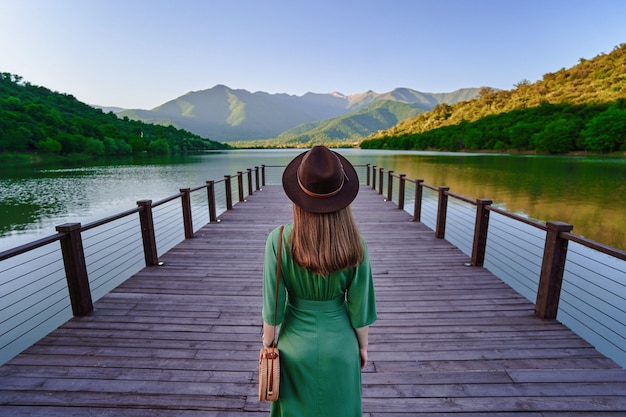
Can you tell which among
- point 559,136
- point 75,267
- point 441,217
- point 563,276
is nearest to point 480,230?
point 441,217

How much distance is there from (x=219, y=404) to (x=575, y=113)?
71.5 meters

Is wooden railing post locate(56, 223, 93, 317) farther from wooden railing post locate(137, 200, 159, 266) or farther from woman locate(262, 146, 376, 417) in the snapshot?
woman locate(262, 146, 376, 417)

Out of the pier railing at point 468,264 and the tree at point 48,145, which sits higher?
the tree at point 48,145

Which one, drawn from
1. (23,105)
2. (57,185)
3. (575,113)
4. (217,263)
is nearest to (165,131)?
(23,105)

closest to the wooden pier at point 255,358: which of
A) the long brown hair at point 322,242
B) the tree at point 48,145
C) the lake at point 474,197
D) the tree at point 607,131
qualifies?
the long brown hair at point 322,242

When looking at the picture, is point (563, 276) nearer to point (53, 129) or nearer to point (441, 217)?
point (441, 217)

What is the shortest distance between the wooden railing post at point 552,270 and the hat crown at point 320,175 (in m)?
2.84

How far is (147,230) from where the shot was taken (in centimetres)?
461

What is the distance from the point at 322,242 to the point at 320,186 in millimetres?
212

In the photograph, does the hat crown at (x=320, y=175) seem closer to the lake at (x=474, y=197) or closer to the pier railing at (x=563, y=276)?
the pier railing at (x=563, y=276)

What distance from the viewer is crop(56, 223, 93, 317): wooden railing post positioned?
10.0ft

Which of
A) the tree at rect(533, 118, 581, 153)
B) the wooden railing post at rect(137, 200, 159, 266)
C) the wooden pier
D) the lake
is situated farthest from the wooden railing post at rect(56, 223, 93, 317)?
the tree at rect(533, 118, 581, 153)

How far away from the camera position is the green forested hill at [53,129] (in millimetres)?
49312

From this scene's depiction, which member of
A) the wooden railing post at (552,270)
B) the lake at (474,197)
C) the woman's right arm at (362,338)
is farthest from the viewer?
the lake at (474,197)
